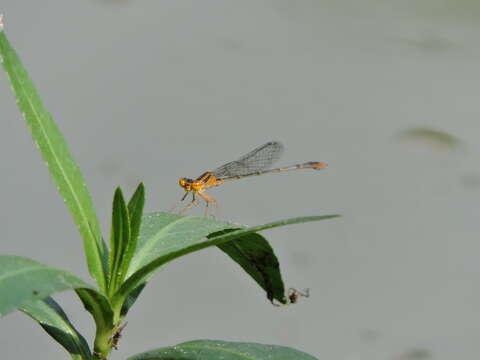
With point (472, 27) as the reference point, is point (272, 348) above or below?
below

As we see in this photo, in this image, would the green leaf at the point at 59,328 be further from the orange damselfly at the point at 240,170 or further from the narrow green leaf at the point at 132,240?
the orange damselfly at the point at 240,170

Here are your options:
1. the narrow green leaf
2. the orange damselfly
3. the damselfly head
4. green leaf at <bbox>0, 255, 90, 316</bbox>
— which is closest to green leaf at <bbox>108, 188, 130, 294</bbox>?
the narrow green leaf

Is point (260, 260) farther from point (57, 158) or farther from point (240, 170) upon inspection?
point (240, 170)

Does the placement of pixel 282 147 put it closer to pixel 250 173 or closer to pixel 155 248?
pixel 250 173

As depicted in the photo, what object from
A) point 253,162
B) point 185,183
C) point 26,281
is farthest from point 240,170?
point 26,281

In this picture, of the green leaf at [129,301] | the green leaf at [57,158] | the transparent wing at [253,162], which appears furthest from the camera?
the transparent wing at [253,162]

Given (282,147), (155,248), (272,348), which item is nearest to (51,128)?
(155,248)

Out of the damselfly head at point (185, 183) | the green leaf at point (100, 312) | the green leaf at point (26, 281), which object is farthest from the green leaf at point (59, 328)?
the damselfly head at point (185, 183)
